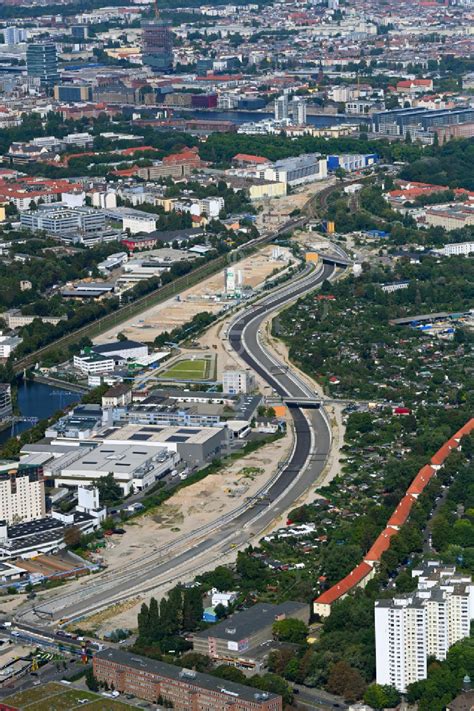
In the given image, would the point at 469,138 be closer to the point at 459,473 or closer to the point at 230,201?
the point at 230,201

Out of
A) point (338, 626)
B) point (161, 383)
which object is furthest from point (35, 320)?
point (338, 626)

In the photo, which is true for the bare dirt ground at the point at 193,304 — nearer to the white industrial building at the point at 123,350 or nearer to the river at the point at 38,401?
the white industrial building at the point at 123,350

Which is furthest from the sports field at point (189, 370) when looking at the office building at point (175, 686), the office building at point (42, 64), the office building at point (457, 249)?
the office building at point (42, 64)

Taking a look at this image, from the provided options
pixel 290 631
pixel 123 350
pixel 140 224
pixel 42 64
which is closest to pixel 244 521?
pixel 290 631

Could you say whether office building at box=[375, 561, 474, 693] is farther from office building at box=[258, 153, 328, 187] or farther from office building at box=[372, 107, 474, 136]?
office building at box=[372, 107, 474, 136]

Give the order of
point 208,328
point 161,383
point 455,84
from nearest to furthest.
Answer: point 161,383 → point 208,328 → point 455,84

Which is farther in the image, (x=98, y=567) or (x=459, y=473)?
(x=459, y=473)

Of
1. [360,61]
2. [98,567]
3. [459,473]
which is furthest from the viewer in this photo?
[360,61]
